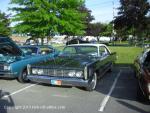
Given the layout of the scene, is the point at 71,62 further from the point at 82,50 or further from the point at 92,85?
the point at 82,50

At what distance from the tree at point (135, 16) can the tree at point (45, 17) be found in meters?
33.0

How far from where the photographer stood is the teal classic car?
968cm

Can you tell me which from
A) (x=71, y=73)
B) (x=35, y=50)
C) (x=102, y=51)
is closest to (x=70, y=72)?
(x=71, y=73)

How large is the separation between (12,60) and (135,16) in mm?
46704

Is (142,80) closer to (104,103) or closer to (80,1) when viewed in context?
(104,103)

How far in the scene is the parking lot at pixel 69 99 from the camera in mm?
6555

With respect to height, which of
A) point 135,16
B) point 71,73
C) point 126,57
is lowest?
point 126,57

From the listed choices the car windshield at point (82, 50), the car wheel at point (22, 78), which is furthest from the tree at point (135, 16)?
the car wheel at point (22, 78)

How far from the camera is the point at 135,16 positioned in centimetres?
5381

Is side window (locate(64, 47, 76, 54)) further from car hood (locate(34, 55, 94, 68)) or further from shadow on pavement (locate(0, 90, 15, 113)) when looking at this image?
shadow on pavement (locate(0, 90, 15, 113))

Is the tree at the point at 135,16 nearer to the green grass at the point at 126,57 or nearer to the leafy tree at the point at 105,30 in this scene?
the leafy tree at the point at 105,30

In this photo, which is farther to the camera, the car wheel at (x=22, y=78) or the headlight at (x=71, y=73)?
the car wheel at (x=22, y=78)

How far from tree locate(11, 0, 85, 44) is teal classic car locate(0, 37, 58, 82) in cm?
1030

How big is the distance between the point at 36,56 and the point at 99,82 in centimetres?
298
